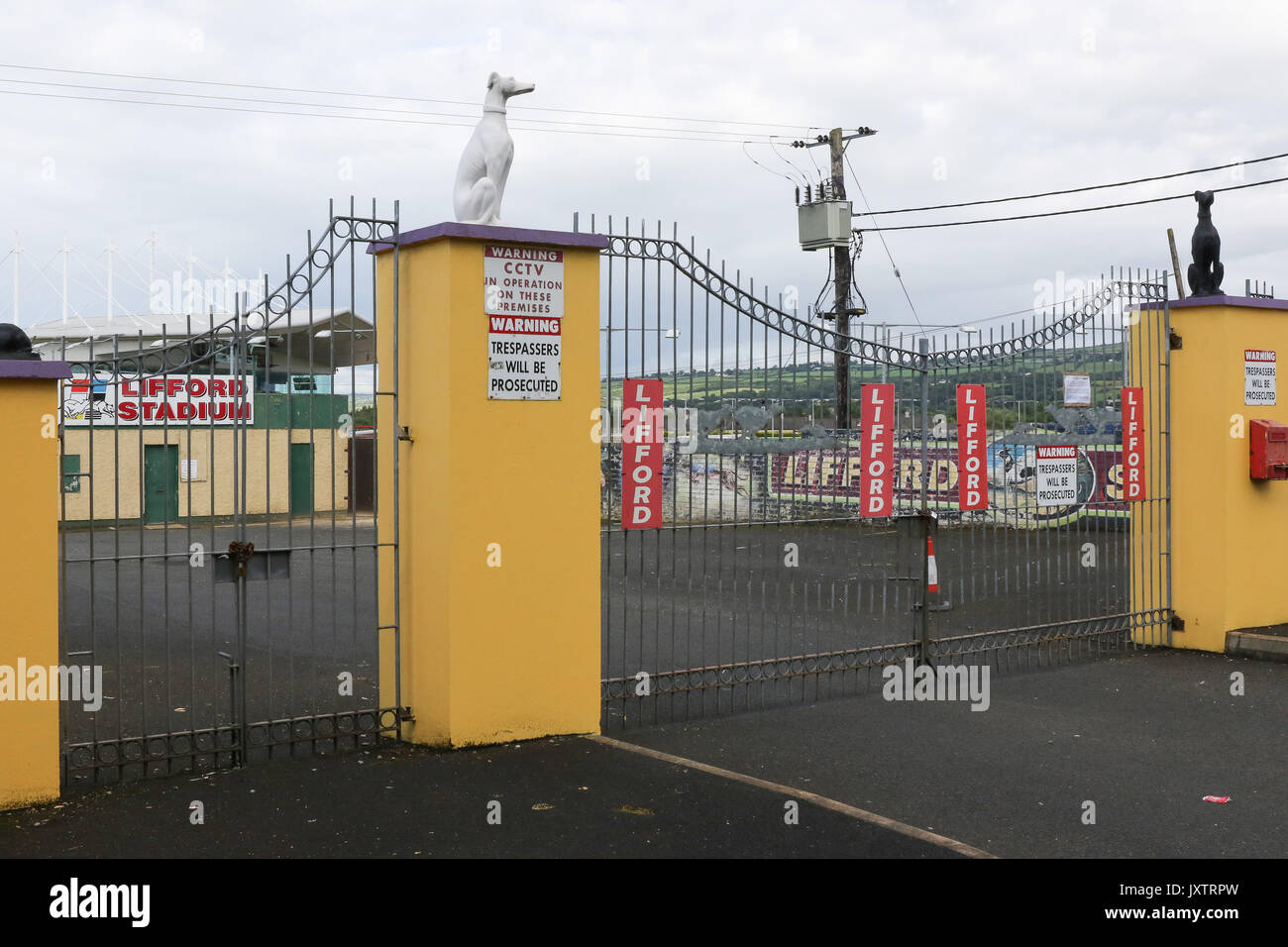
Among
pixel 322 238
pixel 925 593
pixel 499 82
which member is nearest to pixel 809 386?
pixel 925 593

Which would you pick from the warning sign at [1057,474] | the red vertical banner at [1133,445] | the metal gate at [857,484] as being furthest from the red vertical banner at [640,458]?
the red vertical banner at [1133,445]

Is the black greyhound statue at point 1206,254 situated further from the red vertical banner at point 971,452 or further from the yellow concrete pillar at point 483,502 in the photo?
the yellow concrete pillar at point 483,502

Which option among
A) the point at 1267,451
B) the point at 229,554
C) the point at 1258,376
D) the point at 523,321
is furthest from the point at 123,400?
the point at 1258,376

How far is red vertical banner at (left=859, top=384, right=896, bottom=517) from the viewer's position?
9.23 m

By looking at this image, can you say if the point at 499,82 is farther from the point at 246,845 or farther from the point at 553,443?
the point at 246,845

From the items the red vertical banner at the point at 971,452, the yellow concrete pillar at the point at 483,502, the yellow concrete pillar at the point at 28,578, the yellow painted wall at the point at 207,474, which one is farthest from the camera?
the yellow painted wall at the point at 207,474

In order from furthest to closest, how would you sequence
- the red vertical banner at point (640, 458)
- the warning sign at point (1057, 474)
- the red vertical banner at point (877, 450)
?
→ the warning sign at point (1057, 474) < the red vertical banner at point (877, 450) < the red vertical banner at point (640, 458)

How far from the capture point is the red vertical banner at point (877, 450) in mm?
9227

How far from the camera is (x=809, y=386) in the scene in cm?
912

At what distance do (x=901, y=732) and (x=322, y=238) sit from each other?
449cm

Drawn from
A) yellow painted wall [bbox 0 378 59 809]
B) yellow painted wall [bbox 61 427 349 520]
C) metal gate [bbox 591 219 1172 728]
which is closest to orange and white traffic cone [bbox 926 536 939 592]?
metal gate [bbox 591 219 1172 728]

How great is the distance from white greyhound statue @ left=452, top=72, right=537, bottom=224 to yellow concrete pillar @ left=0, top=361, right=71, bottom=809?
7.82ft

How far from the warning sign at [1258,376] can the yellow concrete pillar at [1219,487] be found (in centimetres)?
4

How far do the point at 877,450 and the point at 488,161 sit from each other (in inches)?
144
